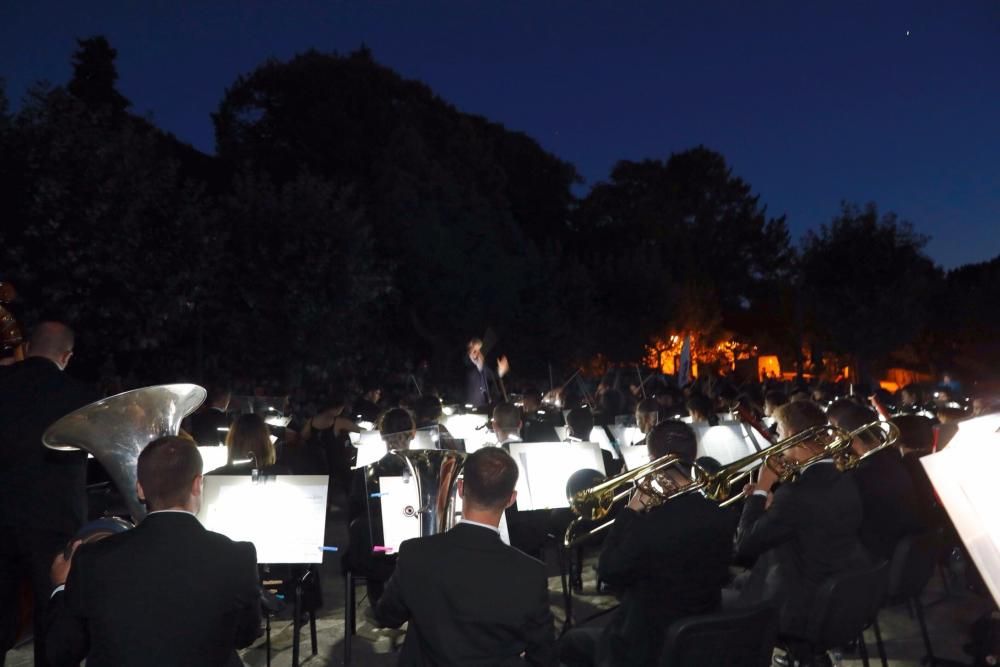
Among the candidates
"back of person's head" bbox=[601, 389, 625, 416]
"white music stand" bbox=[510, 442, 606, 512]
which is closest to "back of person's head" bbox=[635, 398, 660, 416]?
"white music stand" bbox=[510, 442, 606, 512]

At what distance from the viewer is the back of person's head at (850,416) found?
5.73 metres

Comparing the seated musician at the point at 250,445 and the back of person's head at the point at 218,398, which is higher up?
the back of person's head at the point at 218,398

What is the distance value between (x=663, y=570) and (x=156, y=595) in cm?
203

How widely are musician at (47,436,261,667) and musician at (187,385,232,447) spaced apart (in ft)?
17.4

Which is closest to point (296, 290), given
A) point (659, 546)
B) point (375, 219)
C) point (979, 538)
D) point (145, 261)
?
point (145, 261)

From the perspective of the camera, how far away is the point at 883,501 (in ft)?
18.4

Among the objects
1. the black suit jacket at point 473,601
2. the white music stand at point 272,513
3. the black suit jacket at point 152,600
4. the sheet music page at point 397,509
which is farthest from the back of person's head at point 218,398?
the black suit jacket at point 473,601

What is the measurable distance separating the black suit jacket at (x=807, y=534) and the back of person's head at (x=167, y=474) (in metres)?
2.81

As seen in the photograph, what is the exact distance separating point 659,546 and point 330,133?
2796 centimetres

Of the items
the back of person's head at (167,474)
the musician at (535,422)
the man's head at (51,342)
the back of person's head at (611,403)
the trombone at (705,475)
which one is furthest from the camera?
the back of person's head at (611,403)

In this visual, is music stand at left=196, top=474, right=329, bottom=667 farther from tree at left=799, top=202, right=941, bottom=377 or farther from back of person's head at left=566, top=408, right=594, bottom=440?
tree at left=799, top=202, right=941, bottom=377

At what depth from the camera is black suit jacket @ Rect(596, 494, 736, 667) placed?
3.70 m

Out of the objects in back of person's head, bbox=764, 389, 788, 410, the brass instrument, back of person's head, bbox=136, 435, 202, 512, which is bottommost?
back of person's head, bbox=136, 435, 202, 512

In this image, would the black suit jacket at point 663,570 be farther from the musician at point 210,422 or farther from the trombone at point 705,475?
the musician at point 210,422
